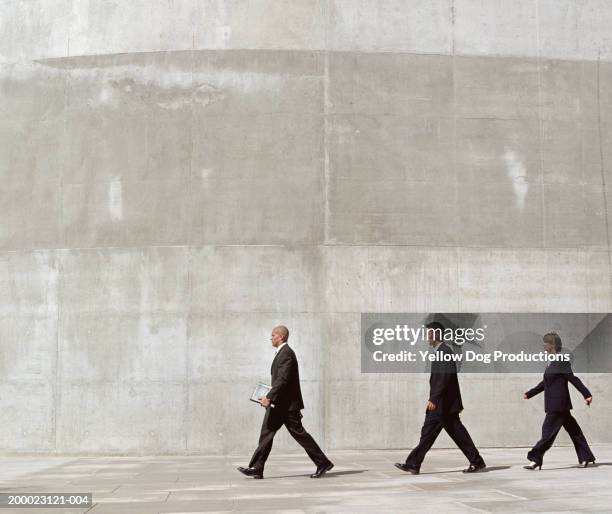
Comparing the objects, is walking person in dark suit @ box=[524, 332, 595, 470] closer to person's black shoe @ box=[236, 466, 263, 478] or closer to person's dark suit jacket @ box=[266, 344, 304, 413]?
person's dark suit jacket @ box=[266, 344, 304, 413]

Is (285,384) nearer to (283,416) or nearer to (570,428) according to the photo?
(283,416)

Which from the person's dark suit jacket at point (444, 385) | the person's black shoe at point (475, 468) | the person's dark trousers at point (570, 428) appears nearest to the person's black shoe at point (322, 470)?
the person's dark suit jacket at point (444, 385)

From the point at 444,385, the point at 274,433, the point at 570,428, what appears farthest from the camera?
the point at 570,428

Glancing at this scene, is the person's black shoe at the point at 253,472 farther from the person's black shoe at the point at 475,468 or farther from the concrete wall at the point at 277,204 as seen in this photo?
the concrete wall at the point at 277,204

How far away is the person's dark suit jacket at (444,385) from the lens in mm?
10938

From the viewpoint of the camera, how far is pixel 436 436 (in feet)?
35.6

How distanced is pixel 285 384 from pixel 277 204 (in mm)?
4815

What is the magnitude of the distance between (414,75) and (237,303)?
512cm

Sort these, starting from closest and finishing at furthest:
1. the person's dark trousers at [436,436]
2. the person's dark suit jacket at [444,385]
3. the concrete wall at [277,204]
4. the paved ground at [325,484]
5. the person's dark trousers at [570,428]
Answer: the paved ground at [325,484] < the person's dark trousers at [436,436] < the person's dark suit jacket at [444,385] < the person's dark trousers at [570,428] < the concrete wall at [277,204]

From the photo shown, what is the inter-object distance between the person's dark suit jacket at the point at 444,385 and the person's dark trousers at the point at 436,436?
0.40 feet

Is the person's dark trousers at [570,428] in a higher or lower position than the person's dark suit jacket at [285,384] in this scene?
lower

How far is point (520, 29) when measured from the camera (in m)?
15.4

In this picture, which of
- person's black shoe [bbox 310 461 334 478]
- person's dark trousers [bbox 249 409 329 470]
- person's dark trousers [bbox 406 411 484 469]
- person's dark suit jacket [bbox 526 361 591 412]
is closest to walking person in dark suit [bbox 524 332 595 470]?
person's dark suit jacket [bbox 526 361 591 412]

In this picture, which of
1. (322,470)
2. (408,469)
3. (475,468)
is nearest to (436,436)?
(408,469)
